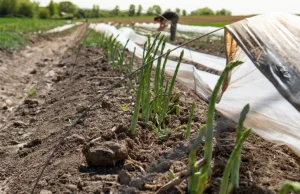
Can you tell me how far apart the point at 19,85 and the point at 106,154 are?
453 centimetres

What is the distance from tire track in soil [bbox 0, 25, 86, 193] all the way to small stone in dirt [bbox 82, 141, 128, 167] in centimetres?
59

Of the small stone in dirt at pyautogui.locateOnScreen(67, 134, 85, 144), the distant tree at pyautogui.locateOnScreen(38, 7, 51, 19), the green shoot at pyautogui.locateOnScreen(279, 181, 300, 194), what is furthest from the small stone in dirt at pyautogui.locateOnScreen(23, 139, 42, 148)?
the distant tree at pyautogui.locateOnScreen(38, 7, 51, 19)

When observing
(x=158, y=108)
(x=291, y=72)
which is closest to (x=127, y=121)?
(x=158, y=108)

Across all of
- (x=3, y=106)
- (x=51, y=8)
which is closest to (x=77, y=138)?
(x=3, y=106)

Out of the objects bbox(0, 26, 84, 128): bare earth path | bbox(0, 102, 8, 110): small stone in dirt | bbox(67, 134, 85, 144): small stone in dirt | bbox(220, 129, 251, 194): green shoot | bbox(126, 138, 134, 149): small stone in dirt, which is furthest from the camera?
bbox(0, 26, 84, 128): bare earth path

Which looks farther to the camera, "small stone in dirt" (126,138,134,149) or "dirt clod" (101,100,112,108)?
"dirt clod" (101,100,112,108)

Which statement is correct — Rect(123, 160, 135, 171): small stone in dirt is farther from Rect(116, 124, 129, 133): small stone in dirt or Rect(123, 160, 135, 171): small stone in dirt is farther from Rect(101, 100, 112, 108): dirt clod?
Rect(101, 100, 112, 108): dirt clod

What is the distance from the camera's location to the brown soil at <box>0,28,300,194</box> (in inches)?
87.2

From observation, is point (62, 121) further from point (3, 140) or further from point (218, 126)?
point (218, 126)

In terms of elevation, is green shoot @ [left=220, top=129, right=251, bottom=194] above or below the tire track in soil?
above

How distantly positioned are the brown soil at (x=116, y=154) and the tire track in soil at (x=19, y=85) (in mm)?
18

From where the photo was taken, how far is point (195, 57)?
→ 23.7 ft

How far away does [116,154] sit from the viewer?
2402mm

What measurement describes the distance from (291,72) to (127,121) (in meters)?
1.25
